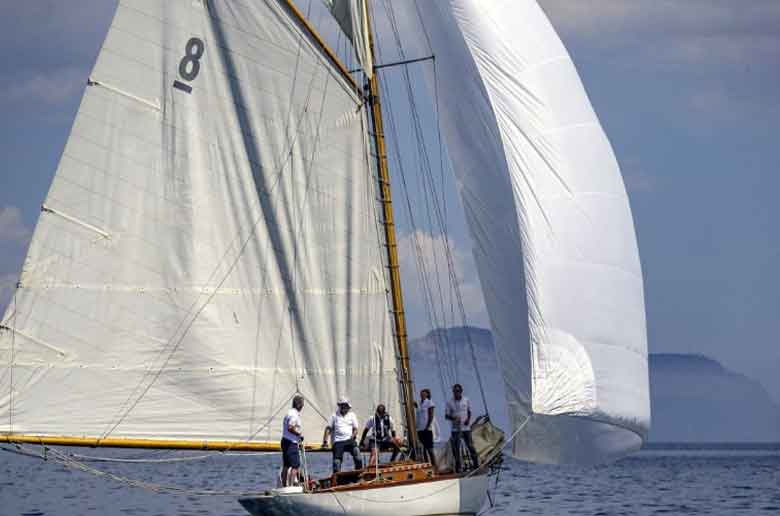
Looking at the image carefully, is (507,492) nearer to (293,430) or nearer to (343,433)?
(343,433)

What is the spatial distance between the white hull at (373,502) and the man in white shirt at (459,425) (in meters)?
1.12

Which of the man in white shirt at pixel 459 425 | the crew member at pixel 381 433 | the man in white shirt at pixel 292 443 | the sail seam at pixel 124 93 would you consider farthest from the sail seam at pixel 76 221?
the man in white shirt at pixel 459 425

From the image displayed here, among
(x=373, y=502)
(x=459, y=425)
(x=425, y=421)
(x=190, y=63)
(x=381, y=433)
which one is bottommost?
(x=373, y=502)

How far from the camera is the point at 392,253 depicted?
33.2 metres

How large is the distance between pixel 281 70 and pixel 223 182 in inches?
109

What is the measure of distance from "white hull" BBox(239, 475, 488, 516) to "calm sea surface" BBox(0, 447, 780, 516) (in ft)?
6.49

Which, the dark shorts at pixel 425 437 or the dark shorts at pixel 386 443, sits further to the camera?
the dark shorts at pixel 425 437

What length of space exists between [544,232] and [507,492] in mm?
35089

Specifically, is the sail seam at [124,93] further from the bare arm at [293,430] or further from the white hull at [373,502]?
the white hull at [373,502]

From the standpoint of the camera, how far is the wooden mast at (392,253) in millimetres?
32969

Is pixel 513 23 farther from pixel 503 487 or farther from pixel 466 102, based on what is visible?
pixel 503 487

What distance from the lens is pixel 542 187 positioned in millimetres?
29703

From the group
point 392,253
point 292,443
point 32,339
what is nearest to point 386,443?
point 292,443

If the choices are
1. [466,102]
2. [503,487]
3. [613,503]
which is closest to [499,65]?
[466,102]
